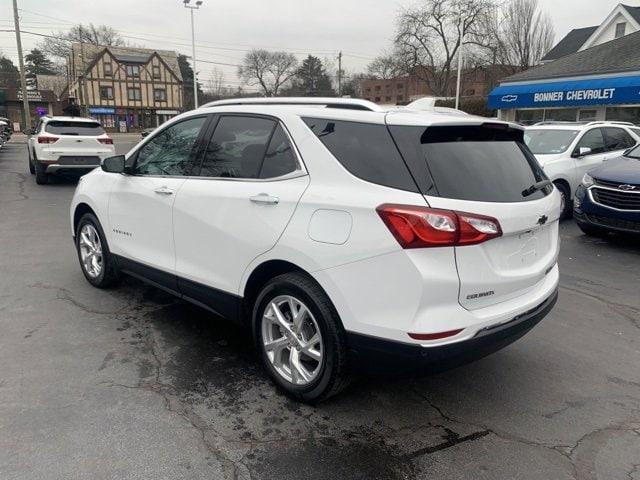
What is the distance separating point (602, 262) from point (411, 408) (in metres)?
4.63

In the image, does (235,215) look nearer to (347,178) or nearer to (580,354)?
(347,178)

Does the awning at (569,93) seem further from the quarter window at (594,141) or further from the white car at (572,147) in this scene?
the quarter window at (594,141)

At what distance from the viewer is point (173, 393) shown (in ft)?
10.7

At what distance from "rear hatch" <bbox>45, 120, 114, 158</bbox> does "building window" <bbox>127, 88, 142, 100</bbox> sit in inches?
2306

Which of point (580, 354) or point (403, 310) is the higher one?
point (403, 310)

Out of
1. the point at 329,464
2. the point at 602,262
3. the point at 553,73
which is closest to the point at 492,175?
the point at 329,464

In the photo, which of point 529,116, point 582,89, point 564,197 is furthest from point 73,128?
point 529,116

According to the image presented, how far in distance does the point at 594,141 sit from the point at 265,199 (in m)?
8.95

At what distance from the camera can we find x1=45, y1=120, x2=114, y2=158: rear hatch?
13102mm

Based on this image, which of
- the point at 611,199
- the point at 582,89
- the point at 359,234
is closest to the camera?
the point at 359,234

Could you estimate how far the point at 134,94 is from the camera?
6762 centimetres

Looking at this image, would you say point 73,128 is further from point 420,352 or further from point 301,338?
point 420,352

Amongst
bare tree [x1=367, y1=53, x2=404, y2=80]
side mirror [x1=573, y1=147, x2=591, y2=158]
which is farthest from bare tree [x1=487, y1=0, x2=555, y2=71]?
side mirror [x1=573, y1=147, x2=591, y2=158]

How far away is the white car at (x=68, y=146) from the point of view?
513 inches
